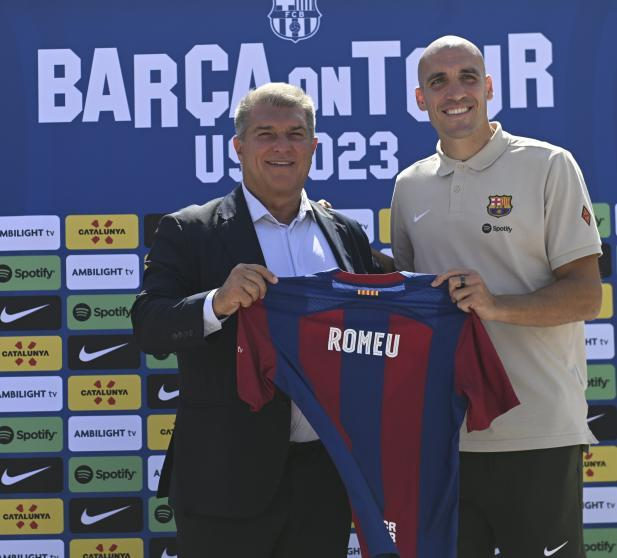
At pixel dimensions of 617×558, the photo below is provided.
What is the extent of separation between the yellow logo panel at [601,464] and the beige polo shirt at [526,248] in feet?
3.96

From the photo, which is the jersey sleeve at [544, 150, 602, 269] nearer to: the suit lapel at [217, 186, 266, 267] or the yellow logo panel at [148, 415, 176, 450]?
the suit lapel at [217, 186, 266, 267]

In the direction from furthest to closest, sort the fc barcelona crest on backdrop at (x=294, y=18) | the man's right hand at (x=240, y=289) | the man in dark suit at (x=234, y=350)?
the fc barcelona crest on backdrop at (x=294, y=18)
the man in dark suit at (x=234, y=350)
the man's right hand at (x=240, y=289)

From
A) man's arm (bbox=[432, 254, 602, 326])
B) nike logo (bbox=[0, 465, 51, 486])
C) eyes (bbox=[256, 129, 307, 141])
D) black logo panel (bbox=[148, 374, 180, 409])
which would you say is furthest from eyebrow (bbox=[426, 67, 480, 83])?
nike logo (bbox=[0, 465, 51, 486])

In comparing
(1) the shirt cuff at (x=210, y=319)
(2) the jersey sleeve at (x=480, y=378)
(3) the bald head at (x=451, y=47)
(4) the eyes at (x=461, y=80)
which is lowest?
(2) the jersey sleeve at (x=480, y=378)

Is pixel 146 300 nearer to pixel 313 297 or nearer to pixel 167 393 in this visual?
pixel 313 297

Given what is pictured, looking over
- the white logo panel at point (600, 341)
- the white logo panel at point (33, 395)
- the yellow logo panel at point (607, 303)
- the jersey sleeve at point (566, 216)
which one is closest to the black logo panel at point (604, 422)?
the white logo panel at point (600, 341)

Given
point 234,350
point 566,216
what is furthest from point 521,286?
point 234,350

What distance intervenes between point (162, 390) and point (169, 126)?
1050 millimetres

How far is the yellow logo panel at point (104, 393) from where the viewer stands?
320cm

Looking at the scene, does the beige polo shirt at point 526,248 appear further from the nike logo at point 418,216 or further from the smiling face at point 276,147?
the smiling face at point 276,147

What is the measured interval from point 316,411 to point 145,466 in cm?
154

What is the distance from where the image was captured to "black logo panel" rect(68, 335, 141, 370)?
3.21m

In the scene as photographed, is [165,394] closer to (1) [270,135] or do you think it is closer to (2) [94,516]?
(2) [94,516]

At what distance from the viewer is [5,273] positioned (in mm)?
3203
